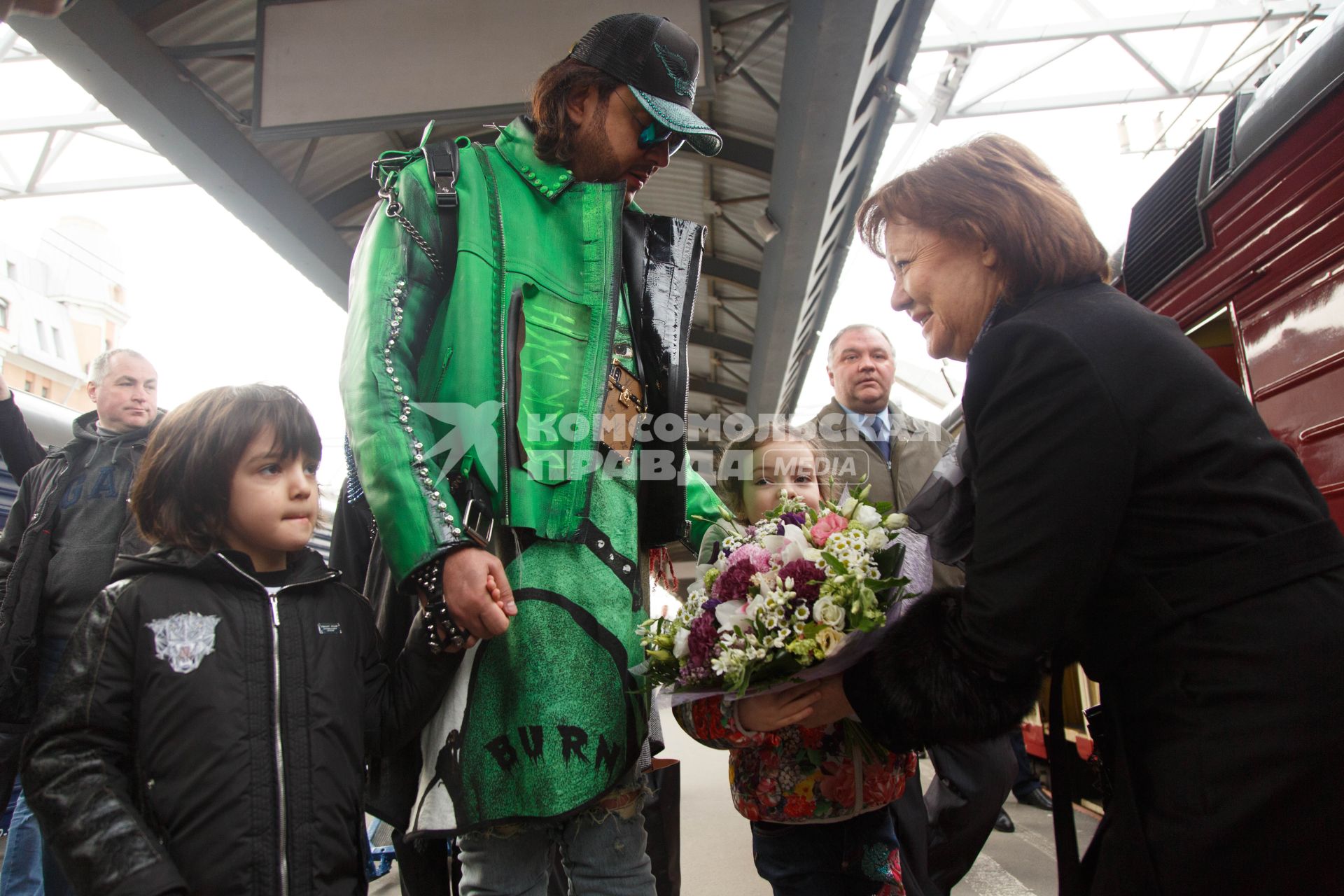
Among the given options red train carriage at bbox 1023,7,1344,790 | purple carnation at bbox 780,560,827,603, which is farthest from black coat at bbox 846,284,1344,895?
red train carriage at bbox 1023,7,1344,790

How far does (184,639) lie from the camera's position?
1587 mm

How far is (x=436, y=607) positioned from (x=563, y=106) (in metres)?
1.19

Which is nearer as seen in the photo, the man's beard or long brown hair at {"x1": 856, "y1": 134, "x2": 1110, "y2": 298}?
long brown hair at {"x1": 856, "y1": 134, "x2": 1110, "y2": 298}

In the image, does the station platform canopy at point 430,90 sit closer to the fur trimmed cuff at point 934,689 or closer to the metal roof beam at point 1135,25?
the fur trimmed cuff at point 934,689

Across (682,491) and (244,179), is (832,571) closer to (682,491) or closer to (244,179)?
(682,491)

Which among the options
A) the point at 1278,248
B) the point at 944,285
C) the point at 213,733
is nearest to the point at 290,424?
the point at 213,733

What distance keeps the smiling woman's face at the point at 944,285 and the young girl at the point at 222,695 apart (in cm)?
115

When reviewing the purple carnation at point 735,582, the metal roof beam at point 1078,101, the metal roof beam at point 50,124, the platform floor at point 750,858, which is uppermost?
the metal roof beam at point 1078,101

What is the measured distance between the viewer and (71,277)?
39.6 meters

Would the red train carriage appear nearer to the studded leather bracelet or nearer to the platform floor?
the platform floor

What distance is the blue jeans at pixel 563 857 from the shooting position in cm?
154

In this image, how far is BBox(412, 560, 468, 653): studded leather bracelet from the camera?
147 centimetres

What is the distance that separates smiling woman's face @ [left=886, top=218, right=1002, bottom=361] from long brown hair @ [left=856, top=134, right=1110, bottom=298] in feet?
0.06

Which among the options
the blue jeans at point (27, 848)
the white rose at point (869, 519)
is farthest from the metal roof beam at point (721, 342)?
the white rose at point (869, 519)
